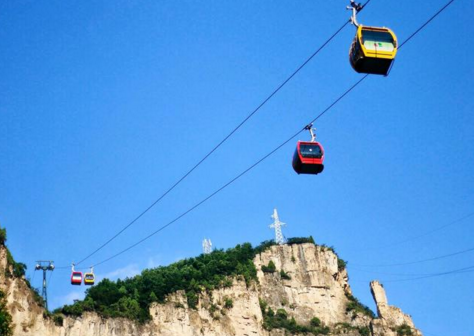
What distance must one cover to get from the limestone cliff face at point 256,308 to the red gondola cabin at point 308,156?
3017 cm

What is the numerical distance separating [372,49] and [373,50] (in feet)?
0.19

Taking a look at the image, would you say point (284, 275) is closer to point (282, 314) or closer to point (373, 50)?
point (282, 314)

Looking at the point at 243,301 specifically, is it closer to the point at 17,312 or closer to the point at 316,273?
the point at 316,273

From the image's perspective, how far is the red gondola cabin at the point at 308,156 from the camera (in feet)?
92.8

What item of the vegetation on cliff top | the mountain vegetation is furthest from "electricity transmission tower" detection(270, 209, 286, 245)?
the vegetation on cliff top

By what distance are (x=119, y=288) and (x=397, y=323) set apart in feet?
106

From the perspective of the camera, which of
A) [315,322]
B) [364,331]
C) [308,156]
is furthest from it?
[315,322]

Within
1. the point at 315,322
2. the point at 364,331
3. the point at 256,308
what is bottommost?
the point at 364,331

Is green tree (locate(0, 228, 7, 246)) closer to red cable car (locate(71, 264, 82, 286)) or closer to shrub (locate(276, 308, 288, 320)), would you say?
red cable car (locate(71, 264, 82, 286))

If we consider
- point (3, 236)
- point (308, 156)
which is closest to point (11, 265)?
point (3, 236)

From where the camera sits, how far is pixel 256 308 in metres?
75.7

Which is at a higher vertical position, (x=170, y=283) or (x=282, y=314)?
(x=170, y=283)

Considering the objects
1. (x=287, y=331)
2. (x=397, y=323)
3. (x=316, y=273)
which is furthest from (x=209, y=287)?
(x=397, y=323)

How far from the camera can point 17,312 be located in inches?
1989
